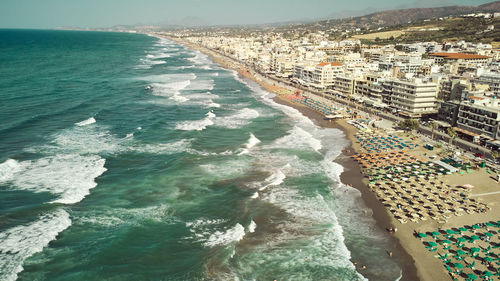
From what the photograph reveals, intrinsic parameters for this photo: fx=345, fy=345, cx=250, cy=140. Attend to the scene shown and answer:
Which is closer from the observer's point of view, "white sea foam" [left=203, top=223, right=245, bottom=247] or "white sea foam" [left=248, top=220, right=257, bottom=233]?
"white sea foam" [left=203, top=223, right=245, bottom=247]

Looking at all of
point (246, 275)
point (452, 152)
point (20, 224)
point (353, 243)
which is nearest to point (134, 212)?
point (20, 224)

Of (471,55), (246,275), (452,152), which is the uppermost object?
(471,55)

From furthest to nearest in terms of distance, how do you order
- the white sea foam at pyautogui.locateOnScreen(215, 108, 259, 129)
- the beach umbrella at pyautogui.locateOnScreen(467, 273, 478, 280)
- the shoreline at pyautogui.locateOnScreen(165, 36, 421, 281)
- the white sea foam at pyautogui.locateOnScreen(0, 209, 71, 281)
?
the white sea foam at pyautogui.locateOnScreen(215, 108, 259, 129), the shoreline at pyautogui.locateOnScreen(165, 36, 421, 281), the white sea foam at pyautogui.locateOnScreen(0, 209, 71, 281), the beach umbrella at pyautogui.locateOnScreen(467, 273, 478, 280)

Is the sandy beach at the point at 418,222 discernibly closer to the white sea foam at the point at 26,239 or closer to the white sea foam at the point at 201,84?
the white sea foam at the point at 26,239

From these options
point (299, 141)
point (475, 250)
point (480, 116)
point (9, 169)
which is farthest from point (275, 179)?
point (480, 116)

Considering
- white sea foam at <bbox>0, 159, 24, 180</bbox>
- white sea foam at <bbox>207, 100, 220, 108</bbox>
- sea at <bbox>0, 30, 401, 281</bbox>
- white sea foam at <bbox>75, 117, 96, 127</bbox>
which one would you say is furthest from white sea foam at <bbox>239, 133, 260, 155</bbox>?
white sea foam at <bbox>75, 117, 96, 127</bbox>

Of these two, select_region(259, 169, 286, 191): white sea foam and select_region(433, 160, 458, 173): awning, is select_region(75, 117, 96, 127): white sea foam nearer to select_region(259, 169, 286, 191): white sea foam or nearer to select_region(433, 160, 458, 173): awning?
select_region(259, 169, 286, 191): white sea foam

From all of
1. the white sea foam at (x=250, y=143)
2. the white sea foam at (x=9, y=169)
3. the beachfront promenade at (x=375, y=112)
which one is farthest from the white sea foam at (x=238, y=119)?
the white sea foam at (x=9, y=169)

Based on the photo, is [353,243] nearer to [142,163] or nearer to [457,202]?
[457,202]
